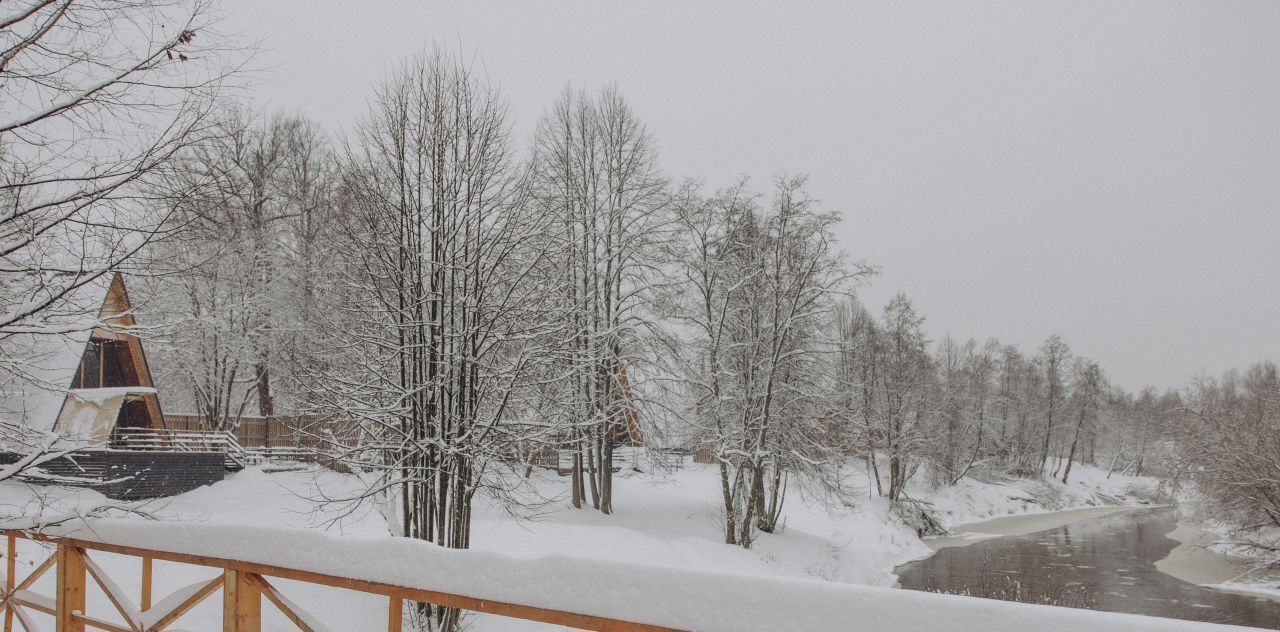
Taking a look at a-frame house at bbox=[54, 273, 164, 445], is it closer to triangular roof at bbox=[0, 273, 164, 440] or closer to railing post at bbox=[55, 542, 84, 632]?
triangular roof at bbox=[0, 273, 164, 440]

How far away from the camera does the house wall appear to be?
1655 cm

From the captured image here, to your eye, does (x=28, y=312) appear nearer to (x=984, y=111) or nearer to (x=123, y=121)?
(x=123, y=121)

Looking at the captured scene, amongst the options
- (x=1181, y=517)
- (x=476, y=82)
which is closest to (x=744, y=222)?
(x=476, y=82)

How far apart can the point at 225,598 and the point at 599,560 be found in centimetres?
227

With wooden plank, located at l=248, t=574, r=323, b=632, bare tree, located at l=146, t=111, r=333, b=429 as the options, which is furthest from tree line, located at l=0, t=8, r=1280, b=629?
wooden plank, located at l=248, t=574, r=323, b=632

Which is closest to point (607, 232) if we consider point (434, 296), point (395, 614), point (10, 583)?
point (434, 296)

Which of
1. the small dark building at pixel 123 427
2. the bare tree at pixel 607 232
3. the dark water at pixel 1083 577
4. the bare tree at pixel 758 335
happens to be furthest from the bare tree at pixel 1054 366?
the small dark building at pixel 123 427

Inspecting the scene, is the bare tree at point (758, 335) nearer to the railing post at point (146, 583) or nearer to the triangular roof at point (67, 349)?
the triangular roof at point (67, 349)

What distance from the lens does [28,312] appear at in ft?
15.9

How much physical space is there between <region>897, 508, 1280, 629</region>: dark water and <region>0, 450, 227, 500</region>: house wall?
18.6 m

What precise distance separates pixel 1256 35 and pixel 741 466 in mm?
137630

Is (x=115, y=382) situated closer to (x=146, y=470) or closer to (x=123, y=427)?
(x=123, y=427)

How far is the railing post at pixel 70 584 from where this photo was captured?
432cm

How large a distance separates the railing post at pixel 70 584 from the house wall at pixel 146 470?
14195 mm
